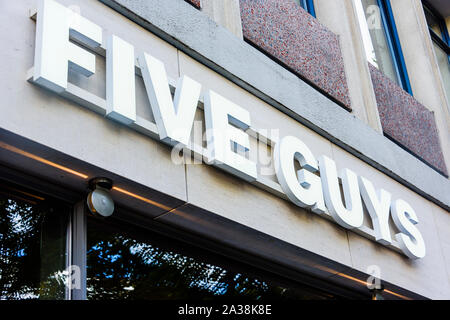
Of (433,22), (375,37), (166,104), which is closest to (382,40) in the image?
(375,37)

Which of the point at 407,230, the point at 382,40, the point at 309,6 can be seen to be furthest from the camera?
the point at 382,40

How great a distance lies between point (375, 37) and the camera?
9.60 metres

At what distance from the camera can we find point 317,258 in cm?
555

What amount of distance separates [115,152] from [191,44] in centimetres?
133

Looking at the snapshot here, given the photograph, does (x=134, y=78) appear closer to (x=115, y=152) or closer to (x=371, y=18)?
(x=115, y=152)

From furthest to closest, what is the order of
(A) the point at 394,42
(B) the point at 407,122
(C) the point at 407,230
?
1. (A) the point at 394,42
2. (B) the point at 407,122
3. (C) the point at 407,230

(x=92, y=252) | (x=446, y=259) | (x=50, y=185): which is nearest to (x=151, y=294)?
(x=92, y=252)

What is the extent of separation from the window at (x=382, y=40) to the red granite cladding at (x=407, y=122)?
710 mm

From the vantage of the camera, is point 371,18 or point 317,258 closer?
point 317,258

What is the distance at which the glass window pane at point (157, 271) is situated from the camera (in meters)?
4.41

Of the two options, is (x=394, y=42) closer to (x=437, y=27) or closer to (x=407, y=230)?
(x=437, y=27)

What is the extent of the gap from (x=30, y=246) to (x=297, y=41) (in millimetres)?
3788

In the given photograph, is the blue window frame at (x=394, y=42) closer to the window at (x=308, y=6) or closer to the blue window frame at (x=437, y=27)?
the blue window frame at (x=437, y=27)

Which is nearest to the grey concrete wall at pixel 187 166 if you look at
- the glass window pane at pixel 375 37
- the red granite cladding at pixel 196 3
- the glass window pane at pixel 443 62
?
the red granite cladding at pixel 196 3
